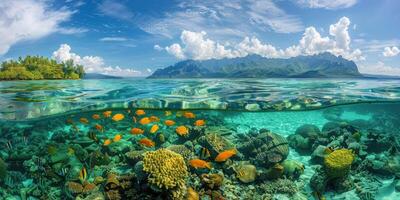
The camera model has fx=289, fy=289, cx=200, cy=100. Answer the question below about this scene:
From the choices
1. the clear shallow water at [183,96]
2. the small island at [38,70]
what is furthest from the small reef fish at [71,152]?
the small island at [38,70]

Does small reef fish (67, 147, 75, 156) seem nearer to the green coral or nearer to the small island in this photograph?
the green coral

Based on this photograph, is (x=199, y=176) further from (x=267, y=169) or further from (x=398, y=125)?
(x=398, y=125)

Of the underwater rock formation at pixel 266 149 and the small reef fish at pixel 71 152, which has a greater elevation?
the underwater rock formation at pixel 266 149

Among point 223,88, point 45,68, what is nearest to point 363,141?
point 223,88

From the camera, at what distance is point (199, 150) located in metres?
12.2

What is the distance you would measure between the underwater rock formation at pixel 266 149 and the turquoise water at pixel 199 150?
4 centimetres

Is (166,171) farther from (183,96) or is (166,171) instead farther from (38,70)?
(38,70)

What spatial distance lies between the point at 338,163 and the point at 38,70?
27.7m

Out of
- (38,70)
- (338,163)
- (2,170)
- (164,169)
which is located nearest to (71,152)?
(2,170)

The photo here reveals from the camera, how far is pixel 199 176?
11.1 metres

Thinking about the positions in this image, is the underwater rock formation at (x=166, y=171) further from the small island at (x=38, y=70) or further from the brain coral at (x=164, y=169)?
the small island at (x=38, y=70)

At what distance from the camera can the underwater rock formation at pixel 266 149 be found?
470 inches

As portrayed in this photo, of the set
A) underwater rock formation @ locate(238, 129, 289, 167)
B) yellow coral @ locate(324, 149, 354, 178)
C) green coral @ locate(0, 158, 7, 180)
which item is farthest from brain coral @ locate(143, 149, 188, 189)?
green coral @ locate(0, 158, 7, 180)

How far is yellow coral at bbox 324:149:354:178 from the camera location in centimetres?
1039
